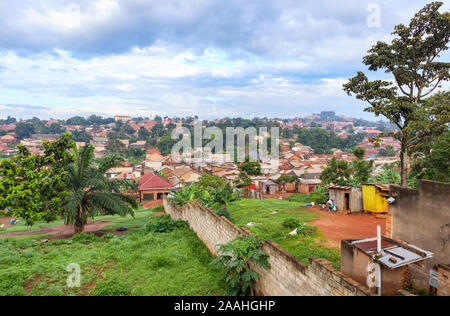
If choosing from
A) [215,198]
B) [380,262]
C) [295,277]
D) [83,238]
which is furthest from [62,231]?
[380,262]

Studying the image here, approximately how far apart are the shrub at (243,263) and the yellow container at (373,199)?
Answer: 913cm

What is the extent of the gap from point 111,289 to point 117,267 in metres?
1.86

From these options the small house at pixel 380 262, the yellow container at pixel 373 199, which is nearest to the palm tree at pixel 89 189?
the small house at pixel 380 262

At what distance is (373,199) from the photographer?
43.7 feet

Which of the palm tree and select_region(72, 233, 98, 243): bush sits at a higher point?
the palm tree

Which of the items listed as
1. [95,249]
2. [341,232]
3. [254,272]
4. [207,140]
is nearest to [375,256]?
[254,272]

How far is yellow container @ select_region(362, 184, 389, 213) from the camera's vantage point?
512 inches

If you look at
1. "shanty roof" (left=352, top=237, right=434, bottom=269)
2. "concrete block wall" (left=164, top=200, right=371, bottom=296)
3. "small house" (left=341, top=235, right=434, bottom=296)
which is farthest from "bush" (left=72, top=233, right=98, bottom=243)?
"shanty roof" (left=352, top=237, right=434, bottom=269)

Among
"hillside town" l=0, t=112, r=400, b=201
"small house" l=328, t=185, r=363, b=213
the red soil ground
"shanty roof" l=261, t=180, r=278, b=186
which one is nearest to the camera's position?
the red soil ground

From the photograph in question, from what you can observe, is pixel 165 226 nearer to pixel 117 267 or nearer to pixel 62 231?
pixel 117 267

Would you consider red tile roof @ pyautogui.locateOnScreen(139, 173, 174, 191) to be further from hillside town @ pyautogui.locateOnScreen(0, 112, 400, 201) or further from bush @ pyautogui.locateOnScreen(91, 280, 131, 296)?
bush @ pyautogui.locateOnScreen(91, 280, 131, 296)

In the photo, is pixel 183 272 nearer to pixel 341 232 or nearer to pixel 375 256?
pixel 375 256

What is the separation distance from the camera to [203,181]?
2298 cm
